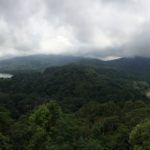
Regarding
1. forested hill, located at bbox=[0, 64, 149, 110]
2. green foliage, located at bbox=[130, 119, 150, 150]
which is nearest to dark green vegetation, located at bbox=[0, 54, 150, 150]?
green foliage, located at bbox=[130, 119, 150, 150]

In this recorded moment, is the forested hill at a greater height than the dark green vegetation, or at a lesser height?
lesser

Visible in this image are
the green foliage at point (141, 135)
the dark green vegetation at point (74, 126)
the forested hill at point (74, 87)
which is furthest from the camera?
the forested hill at point (74, 87)

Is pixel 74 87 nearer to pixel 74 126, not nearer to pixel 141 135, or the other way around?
pixel 74 126

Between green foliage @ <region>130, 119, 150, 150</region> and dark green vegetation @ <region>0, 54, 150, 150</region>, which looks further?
green foliage @ <region>130, 119, 150, 150</region>

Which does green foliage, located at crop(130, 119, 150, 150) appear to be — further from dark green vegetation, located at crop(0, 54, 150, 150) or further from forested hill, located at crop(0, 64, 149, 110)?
forested hill, located at crop(0, 64, 149, 110)

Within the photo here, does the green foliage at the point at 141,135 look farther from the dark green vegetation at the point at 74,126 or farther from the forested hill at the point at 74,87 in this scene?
the forested hill at the point at 74,87

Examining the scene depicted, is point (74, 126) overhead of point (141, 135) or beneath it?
overhead

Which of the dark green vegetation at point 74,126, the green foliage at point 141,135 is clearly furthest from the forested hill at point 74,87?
the green foliage at point 141,135

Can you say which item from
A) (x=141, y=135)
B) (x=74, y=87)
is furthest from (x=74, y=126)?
(x=74, y=87)

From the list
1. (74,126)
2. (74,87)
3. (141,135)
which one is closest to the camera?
(141,135)

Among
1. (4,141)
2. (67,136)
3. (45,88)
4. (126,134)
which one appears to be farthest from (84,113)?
(45,88)

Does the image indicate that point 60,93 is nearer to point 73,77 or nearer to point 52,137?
point 73,77

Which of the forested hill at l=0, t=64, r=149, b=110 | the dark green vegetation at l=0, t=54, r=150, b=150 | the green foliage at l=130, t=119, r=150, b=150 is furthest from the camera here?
the forested hill at l=0, t=64, r=149, b=110
